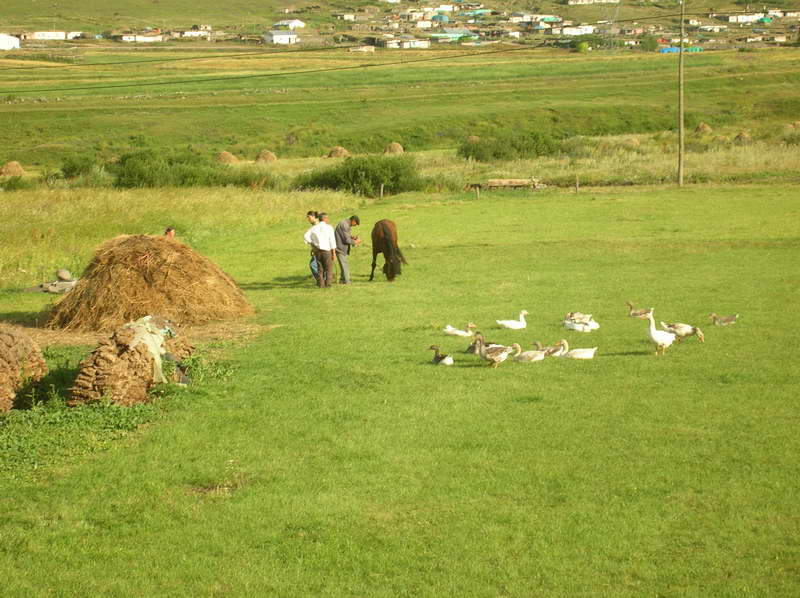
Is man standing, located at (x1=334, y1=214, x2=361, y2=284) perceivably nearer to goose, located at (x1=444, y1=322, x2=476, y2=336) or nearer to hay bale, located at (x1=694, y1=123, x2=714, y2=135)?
goose, located at (x1=444, y1=322, x2=476, y2=336)

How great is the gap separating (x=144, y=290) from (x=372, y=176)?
33.7 meters

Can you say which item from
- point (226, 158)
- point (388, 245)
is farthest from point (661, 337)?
point (226, 158)

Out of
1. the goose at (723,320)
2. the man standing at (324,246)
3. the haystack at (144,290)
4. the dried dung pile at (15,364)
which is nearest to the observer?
the dried dung pile at (15,364)

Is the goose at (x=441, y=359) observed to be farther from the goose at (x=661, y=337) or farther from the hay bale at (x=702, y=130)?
the hay bale at (x=702, y=130)

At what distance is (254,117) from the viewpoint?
94.8 meters

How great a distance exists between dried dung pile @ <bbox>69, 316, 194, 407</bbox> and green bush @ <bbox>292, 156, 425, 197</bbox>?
127 ft

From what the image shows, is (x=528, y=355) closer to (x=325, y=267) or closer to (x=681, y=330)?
(x=681, y=330)

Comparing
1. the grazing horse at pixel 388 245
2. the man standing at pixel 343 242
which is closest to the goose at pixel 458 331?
the grazing horse at pixel 388 245

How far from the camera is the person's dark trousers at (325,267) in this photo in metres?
24.6

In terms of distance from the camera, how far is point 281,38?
172000 millimetres

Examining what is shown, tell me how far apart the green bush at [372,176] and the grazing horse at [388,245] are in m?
27.5

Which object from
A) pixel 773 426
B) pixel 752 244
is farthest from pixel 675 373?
pixel 752 244

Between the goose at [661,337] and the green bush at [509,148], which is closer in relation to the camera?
the goose at [661,337]

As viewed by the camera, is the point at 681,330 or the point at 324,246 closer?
the point at 681,330
